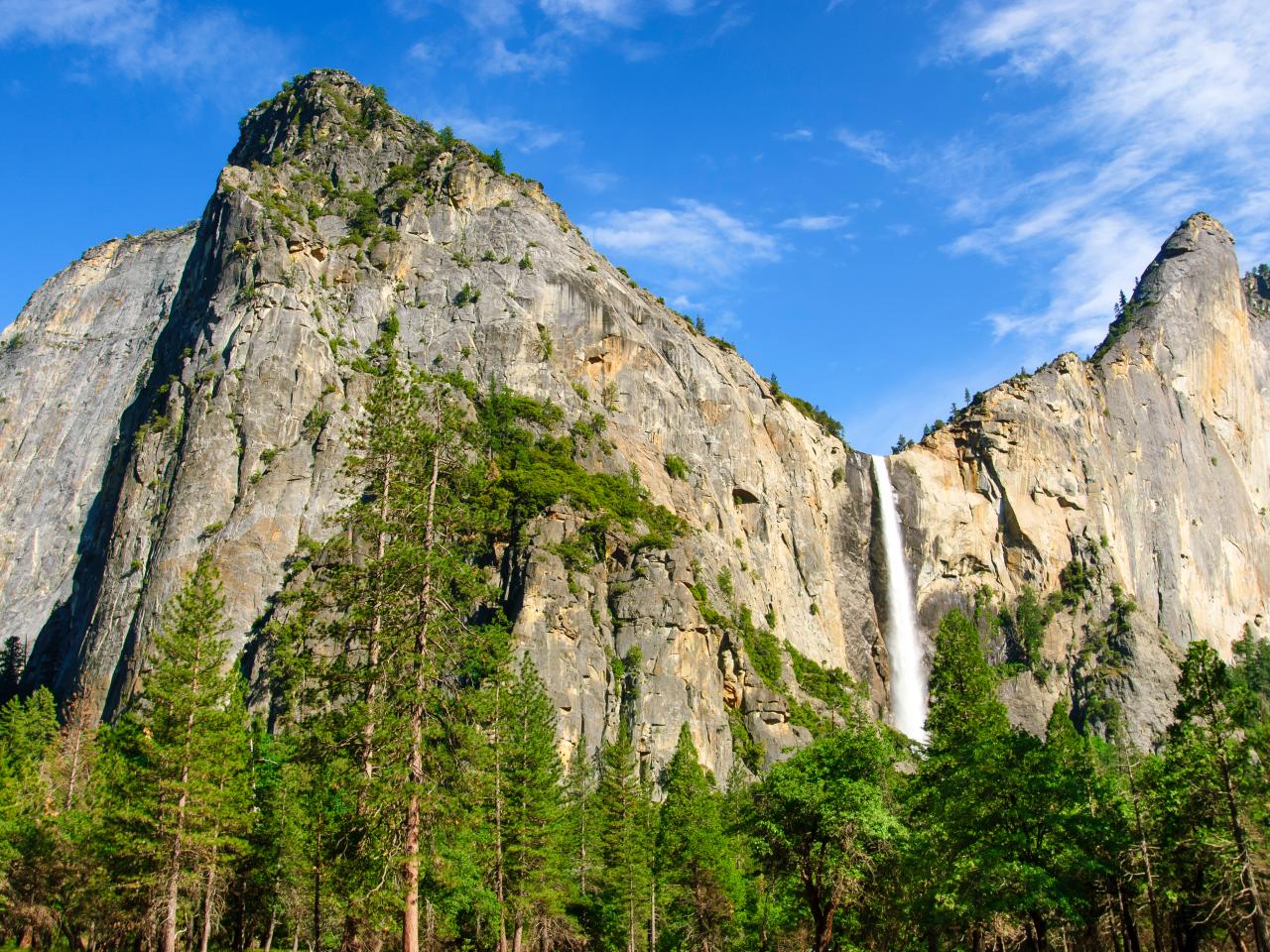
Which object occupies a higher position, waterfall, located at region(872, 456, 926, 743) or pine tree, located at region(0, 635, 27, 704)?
waterfall, located at region(872, 456, 926, 743)

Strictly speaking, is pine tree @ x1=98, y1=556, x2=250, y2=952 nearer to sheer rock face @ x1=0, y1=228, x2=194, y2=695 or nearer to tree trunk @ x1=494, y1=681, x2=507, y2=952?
tree trunk @ x1=494, y1=681, x2=507, y2=952

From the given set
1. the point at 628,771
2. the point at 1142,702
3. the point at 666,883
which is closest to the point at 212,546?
the point at 628,771

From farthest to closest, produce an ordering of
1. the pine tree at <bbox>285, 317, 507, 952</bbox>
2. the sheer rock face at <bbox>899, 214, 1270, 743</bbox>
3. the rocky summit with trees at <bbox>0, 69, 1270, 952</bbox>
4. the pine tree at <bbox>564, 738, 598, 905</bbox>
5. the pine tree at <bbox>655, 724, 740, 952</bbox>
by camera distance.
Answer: the sheer rock face at <bbox>899, 214, 1270, 743</bbox> → the pine tree at <bbox>564, 738, 598, 905</bbox> → the pine tree at <bbox>655, 724, 740, 952</bbox> → the rocky summit with trees at <bbox>0, 69, 1270, 952</bbox> → the pine tree at <bbox>285, 317, 507, 952</bbox>

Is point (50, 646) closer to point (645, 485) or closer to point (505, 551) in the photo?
point (505, 551)

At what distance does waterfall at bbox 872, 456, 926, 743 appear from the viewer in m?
98.4

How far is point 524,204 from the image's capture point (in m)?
103

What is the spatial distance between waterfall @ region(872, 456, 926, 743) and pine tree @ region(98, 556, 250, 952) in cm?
7448

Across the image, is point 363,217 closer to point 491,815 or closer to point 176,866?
Answer: point 491,815

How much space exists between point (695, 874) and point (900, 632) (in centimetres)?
6810

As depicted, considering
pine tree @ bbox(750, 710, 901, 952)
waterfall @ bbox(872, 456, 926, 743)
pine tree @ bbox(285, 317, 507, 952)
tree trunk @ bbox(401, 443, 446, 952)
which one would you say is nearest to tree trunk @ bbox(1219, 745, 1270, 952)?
pine tree @ bbox(750, 710, 901, 952)

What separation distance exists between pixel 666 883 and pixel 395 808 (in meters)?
23.9

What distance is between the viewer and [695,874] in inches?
1613

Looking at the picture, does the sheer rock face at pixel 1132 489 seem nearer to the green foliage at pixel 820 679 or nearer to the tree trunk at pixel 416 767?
the green foliage at pixel 820 679

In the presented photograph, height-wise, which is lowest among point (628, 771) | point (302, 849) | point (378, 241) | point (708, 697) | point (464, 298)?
point (302, 849)
